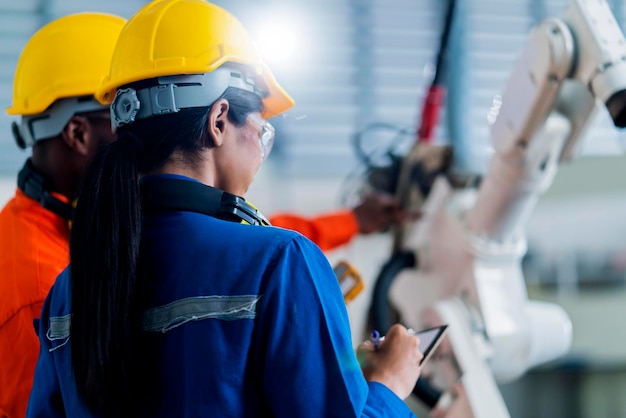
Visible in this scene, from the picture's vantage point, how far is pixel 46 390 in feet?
4.36

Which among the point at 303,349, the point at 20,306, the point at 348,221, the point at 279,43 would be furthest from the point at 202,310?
the point at 279,43

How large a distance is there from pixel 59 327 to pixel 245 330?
39 centimetres

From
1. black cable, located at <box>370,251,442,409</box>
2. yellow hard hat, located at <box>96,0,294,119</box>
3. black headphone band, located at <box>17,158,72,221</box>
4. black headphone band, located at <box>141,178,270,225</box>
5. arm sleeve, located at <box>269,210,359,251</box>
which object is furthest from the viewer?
black cable, located at <box>370,251,442,409</box>

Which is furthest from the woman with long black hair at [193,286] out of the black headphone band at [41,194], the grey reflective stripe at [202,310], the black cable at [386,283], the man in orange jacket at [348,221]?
the black cable at [386,283]

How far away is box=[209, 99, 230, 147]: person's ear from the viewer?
1204 millimetres

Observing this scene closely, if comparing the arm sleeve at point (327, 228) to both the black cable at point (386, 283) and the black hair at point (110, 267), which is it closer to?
the black cable at point (386, 283)

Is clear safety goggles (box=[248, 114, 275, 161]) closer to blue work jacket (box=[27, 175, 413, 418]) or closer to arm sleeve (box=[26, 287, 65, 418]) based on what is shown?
blue work jacket (box=[27, 175, 413, 418])

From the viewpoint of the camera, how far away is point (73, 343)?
117cm

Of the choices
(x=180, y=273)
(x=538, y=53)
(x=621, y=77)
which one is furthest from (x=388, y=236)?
(x=180, y=273)

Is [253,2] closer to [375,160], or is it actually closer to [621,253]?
[375,160]

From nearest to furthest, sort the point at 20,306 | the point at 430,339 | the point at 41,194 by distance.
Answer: the point at 430,339
the point at 20,306
the point at 41,194

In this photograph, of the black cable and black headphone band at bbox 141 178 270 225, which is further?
the black cable

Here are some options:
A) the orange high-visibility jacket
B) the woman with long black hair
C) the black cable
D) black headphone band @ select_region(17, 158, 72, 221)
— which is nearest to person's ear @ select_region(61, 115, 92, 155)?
black headphone band @ select_region(17, 158, 72, 221)

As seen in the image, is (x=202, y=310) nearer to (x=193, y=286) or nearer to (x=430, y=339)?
(x=193, y=286)
